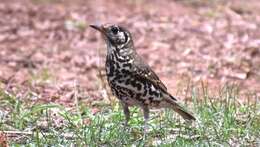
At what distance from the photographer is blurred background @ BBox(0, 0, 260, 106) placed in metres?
10.3

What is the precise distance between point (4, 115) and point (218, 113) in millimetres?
2082

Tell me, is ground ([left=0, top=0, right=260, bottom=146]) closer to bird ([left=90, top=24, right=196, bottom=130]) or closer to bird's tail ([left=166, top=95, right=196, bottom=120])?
bird's tail ([left=166, top=95, right=196, bottom=120])

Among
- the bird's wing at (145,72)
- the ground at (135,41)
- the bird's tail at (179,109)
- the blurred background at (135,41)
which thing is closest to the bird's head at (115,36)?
the bird's wing at (145,72)

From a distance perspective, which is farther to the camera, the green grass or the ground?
the ground

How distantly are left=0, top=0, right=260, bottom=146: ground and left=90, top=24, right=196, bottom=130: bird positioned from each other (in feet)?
4.11

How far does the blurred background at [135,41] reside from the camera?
10322mm

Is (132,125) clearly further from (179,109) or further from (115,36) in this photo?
(115,36)


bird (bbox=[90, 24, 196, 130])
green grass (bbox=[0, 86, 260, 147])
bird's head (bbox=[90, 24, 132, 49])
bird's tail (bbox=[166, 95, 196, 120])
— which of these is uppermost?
bird's head (bbox=[90, 24, 132, 49])

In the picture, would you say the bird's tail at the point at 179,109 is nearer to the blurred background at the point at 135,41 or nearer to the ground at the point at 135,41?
the ground at the point at 135,41

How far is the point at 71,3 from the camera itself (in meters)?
15.1

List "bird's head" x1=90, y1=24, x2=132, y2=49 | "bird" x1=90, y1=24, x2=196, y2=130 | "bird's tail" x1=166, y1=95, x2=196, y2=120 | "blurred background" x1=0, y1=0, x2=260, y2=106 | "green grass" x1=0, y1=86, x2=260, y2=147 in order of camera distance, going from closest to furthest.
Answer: "green grass" x1=0, y1=86, x2=260, y2=147
"bird" x1=90, y1=24, x2=196, y2=130
"bird's head" x1=90, y1=24, x2=132, y2=49
"bird's tail" x1=166, y1=95, x2=196, y2=120
"blurred background" x1=0, y1=0, x2=260, y2=106

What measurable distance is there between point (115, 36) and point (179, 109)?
0.99m

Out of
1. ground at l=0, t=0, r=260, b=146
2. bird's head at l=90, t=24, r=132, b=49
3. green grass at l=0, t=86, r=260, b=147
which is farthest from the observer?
ground at l=0, t=0, r=260, b=146

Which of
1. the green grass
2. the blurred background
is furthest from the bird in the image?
the blurred background
